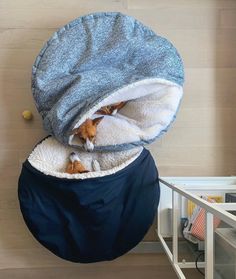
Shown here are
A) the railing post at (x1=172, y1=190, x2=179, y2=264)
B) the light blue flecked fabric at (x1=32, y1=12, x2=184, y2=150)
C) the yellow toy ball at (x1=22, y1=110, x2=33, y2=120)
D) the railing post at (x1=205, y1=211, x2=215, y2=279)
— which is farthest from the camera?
the yellow toy ball at (x1=22, y1=110, x2=33, y2=120)

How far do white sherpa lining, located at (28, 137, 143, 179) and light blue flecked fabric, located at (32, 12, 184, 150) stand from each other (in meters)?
0.05

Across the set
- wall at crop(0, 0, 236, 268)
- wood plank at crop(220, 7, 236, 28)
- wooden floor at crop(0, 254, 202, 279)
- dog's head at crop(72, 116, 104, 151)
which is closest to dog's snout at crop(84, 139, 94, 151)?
dog's head at crop(72, 116, 104, 151)

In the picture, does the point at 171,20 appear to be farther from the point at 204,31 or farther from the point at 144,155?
the point at 144,155

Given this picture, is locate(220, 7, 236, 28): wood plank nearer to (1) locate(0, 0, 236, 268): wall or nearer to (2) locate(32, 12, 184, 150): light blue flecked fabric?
(1) locate(0, 0, 236, 268): wall

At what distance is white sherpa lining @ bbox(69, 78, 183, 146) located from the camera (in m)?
1.14

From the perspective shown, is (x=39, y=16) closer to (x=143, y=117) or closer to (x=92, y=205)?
(x=143, y=117)

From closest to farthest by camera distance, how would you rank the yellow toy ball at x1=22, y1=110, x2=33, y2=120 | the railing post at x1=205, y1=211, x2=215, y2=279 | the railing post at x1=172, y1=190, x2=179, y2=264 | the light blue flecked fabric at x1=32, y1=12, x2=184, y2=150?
1. the railing post at x1=205, y1=211, x2=215, y2=279
2. the railing post at x1=172, y1=190, x2=179, y2=264
3. the light blue flecked fabric at x1=32, y1=12, x2=184, y2=150
4. the yellow toy ball at x1=22, y1=110, x2=33, y2=120

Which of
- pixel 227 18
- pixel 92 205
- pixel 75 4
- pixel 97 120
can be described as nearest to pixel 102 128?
pixel 97 120

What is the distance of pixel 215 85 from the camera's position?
4.54 ft

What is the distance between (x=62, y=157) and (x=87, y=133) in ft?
0.49

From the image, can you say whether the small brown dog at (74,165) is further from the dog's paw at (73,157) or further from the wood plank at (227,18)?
the wood plank at (227,18)

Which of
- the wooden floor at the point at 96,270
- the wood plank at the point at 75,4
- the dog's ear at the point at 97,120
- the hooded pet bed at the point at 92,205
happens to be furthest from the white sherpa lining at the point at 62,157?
the wood plank at the point at 75,4

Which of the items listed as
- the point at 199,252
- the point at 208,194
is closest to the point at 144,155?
the point at 208,194

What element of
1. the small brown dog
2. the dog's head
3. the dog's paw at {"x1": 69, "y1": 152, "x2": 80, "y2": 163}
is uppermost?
the dog's head
